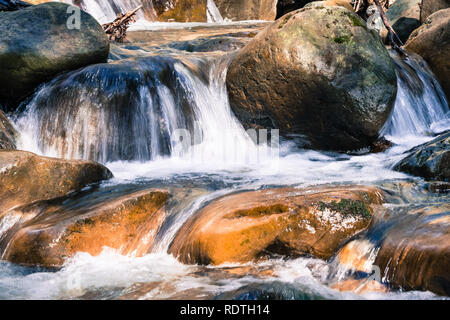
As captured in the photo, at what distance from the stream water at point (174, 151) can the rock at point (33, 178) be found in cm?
23

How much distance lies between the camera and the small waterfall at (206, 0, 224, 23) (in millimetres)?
19094

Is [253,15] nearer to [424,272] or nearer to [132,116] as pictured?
[132,116]

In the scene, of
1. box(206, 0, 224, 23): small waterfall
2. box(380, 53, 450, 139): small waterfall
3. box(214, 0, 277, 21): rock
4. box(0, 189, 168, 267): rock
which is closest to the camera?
box(0, 189, 168, 267): rock

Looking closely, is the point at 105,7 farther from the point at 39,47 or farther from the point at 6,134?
the point at 6,134

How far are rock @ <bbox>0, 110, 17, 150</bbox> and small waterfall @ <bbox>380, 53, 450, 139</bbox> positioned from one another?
17.0ft

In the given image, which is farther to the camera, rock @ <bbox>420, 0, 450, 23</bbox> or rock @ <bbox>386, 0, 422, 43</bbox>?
rock @ <bbox>386, 0, 422, 43</bbox>

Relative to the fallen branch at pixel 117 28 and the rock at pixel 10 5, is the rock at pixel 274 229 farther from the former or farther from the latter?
the fallen branch at pixel 117 28

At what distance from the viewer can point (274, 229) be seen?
359cm

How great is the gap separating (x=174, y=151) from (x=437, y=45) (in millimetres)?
5565

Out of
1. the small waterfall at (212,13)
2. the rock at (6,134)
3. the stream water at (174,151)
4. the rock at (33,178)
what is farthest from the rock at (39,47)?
the small waterfall at (212,13)

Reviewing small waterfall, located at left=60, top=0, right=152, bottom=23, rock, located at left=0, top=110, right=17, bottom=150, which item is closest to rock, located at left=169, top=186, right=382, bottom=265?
rock, located at left=0, top=110, right=17, bottom=150

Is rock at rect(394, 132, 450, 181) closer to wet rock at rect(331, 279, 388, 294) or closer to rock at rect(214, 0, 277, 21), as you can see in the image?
wet rock at rect(331, 279, 388, 294)

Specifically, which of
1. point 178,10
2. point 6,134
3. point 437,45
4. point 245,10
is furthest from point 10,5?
point 245,10

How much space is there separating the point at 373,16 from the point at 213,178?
6.53m
